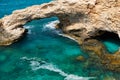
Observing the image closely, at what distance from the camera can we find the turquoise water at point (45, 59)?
3081 cm

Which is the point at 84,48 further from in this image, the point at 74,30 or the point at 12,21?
the point at 12,21

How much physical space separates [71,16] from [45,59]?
7426mm

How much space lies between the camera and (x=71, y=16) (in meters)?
38.3

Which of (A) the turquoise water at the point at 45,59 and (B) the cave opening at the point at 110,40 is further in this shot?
(B) the cave opening at the point at 110,40

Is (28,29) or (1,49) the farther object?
(28,29)

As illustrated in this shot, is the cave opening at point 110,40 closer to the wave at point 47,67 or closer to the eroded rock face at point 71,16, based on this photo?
the eroded rock face at point 71,16

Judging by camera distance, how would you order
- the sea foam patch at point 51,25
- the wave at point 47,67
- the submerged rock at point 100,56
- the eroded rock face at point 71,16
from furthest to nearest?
the sea foam patch at point 51,25, the eroded rock face at point 71,16, the submerged rock at point 100,56, the wave at point 47,67

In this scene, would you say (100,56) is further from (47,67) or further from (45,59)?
(45,59)

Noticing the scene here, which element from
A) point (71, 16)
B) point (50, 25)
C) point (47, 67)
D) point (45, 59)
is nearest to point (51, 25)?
point (50, 25)

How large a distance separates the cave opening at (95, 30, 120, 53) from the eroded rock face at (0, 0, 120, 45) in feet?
4.65

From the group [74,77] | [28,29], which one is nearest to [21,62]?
[74,77]

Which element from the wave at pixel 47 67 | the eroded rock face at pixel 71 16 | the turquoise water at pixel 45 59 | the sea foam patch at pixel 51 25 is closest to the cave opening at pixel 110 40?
the turquoise water at pixel 45 59

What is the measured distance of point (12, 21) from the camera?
38.7m

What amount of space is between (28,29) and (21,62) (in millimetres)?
10198
